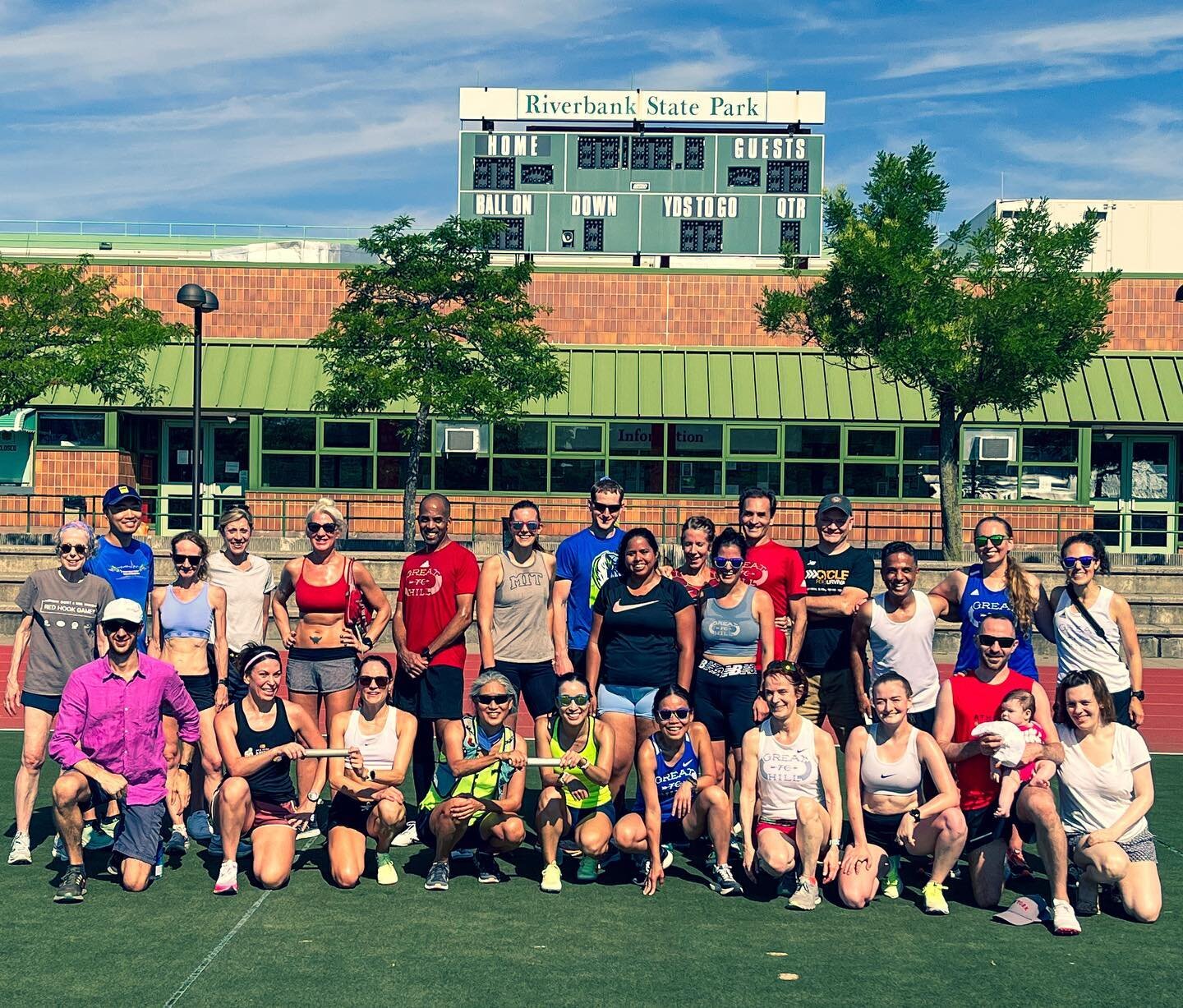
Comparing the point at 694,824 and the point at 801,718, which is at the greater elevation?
the point at 801,718

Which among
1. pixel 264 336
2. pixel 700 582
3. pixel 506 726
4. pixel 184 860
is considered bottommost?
pixel 184 860

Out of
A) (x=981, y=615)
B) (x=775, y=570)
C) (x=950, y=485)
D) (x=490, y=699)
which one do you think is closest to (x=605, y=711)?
(x=490, y=699)

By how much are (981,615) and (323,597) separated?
12.8 ft

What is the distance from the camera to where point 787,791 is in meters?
7.08

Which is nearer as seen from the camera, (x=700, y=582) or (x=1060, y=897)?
(x=1060, y=897)

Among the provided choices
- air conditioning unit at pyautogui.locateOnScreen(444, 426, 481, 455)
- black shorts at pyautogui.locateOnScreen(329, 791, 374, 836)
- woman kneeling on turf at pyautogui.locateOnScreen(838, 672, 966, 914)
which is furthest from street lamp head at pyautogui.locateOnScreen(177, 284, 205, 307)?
woman kneeling on turf at pyautogui.locateOnScreen(838, 672, 966, 914)

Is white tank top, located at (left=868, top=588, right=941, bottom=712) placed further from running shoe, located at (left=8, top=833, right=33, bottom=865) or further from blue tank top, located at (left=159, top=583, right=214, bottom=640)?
running shoe, located at (left=8, top=833, right=33, bottom=865)

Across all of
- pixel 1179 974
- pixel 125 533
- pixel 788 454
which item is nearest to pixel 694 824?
pixel 1179 974

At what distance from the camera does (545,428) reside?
1049 inches

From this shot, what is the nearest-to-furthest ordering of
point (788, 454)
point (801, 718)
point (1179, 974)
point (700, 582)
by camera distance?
point (1179, 974), point (801, 718), point (700, 582), point (788, 454)

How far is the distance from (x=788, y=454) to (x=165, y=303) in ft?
43.2

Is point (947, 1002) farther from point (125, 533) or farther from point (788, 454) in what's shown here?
point (788, 454)

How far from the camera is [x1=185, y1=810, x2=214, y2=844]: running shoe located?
316 inches

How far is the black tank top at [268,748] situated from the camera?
727 cm
